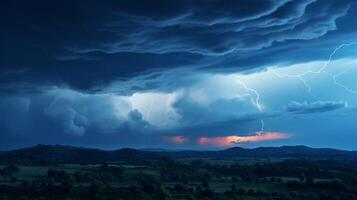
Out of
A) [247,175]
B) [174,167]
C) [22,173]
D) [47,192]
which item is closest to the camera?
[47,192]

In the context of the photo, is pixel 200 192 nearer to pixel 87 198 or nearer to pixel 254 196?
pixel 254 196

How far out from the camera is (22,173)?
4392 inches

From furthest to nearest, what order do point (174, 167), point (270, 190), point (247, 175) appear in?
point (174, 167), point (247, 175), point (270, 190)

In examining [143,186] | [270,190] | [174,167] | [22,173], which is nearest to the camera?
[143,186]

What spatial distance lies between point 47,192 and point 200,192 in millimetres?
26813

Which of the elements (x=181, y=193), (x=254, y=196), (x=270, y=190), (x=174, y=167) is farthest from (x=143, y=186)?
(x=174, y=167)

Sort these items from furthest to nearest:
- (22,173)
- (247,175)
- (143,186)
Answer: (247,175), (22,173), (143,186)

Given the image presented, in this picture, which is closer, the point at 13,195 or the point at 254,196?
the point at 13,195

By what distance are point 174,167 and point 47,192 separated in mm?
72098

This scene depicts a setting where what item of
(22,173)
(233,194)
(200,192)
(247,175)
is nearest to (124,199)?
(200,192)

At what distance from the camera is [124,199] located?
71.7 m

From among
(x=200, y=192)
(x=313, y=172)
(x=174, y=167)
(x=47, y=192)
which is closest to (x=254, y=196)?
(x=200, y=192)

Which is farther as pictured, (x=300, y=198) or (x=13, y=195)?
(x=300, y=198)

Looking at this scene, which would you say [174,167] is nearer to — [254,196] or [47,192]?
[254,196]
